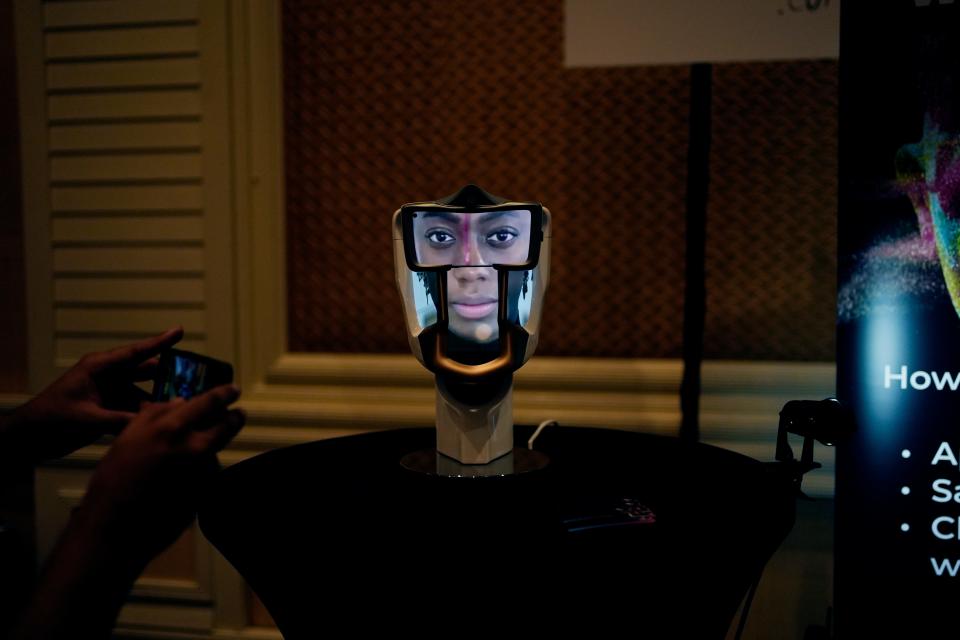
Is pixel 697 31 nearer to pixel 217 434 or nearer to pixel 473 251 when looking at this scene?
pixel 473 251

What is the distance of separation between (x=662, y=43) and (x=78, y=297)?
5.29ft

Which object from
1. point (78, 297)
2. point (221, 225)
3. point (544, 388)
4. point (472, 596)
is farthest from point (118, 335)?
point (472, 596)

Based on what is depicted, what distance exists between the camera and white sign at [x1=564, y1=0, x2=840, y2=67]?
4.72 ft

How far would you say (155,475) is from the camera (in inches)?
28.9

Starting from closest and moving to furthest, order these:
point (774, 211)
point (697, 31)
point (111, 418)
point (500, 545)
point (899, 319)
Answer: point (500, 545) → point (111, 418) → point (899, 319) → point (697, 31) → point (774, 211)

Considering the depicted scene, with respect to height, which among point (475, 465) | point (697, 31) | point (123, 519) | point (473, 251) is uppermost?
point (697, 31)

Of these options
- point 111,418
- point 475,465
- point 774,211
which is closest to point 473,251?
point 475,465

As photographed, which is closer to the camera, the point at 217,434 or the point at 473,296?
the point at 217,434

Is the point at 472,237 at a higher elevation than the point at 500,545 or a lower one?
higher

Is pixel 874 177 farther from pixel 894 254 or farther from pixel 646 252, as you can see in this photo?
pixel 646 252

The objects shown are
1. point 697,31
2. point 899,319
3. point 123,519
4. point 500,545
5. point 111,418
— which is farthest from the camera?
point 697,31

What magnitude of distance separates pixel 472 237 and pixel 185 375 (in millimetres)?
479

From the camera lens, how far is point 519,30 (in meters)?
1.86

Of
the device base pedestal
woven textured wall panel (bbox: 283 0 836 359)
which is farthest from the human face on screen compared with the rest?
woven textured wall panel (bbox: 283 0 836 359)
